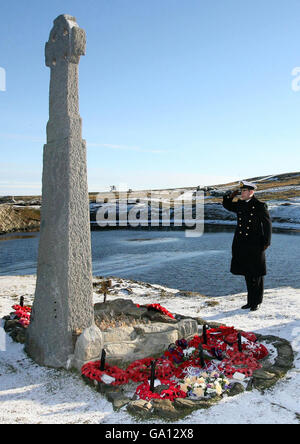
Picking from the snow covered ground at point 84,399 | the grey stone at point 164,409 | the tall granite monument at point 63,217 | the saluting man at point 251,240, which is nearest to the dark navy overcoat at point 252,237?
the saluting man at point 251,240

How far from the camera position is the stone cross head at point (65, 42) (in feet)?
18.7

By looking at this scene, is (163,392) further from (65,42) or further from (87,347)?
(65,42)

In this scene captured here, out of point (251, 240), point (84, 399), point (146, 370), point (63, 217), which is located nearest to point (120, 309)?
point (146, 370)

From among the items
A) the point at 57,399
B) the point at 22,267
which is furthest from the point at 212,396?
the point at 22,267

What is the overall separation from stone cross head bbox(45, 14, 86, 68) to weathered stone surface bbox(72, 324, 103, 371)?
4.42 metres

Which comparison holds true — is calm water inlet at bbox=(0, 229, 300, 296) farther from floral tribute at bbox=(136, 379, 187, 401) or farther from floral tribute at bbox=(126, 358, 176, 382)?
floral tribute at bbox=(136, 379, 187, 401)

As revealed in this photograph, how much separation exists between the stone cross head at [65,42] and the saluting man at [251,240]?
15.4 ft

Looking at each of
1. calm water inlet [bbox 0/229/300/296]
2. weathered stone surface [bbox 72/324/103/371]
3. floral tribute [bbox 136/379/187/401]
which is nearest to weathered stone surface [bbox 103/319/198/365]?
weathered stone surface [bbox 72/324/103/371]

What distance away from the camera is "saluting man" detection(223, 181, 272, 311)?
26.8 feet

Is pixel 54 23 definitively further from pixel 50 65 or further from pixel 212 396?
pixel 212 396

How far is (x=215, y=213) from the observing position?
54.2 m

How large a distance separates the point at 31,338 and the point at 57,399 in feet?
5.37

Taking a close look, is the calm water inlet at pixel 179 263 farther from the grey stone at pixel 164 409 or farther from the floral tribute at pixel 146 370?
the grey stone at pixel 164 409

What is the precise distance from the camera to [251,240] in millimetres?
8242
